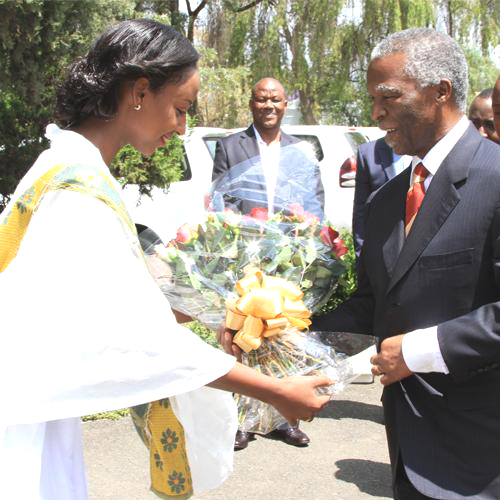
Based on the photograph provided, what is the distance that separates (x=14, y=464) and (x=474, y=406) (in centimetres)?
129

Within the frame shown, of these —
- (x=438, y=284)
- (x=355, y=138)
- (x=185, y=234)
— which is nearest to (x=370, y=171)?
(x=185, y=234)

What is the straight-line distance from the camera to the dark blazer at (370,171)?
5.46m

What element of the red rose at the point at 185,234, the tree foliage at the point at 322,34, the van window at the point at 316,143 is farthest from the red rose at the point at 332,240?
the tree foliage at the point at 322,34

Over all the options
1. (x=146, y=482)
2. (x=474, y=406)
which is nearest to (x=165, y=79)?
(x=474, y=406)

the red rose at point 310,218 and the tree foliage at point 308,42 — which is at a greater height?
the tree foliage at point 308,42

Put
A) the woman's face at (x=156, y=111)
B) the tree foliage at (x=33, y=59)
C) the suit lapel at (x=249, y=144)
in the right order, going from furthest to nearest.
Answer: the tree foliage at (x=33, y=59), the suit lapel at (x=249, y=144), the woman's face at (x=156, y=111)

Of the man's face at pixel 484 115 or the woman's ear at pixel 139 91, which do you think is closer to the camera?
the woman's ear at pixel 139 91

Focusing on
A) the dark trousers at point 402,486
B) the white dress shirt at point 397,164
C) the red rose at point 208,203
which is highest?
the red rose at point 208,203

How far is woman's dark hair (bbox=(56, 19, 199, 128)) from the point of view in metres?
2.25

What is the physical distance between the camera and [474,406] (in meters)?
2.32

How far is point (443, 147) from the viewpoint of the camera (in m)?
2.46

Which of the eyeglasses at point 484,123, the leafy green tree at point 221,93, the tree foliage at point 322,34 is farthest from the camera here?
the tree foliage at point 322,34

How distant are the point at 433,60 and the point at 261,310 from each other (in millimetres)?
940

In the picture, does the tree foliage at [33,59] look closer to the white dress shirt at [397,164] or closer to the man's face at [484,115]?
the white dress shirt at [397,164]
